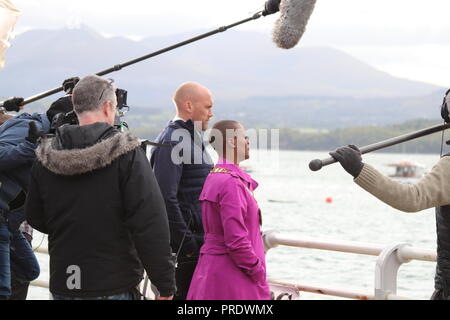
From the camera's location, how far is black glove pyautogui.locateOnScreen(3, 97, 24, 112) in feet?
17.1

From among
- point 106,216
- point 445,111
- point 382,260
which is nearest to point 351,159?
point 445,111

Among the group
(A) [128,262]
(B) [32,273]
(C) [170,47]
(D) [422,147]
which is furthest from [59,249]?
(D) [422,147]

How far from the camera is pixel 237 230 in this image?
13.9 ft

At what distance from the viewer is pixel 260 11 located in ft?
14.9

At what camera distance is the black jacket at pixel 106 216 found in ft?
12.1

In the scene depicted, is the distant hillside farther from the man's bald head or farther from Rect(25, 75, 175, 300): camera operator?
Rect(25, 75, 175, 300): camera operator

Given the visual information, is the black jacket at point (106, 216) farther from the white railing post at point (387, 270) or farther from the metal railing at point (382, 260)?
the white railing post at point (387, 270)

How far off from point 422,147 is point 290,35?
122633 mm

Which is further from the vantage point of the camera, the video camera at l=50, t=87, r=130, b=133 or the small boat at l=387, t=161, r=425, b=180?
the small boat at l=387, t=161, r=425, b=180

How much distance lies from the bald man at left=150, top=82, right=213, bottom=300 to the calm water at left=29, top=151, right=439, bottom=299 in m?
0.39

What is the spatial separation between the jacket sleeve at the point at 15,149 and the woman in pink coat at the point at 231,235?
930 millimetres

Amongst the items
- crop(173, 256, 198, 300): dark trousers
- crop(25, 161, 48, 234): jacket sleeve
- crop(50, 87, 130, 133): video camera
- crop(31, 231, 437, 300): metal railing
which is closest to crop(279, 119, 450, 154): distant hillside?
crop(31, 231, 437, 300): metal railing

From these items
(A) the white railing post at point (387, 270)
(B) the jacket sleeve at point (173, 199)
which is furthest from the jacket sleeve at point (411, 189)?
(A) the white railing post at point (387, 270)

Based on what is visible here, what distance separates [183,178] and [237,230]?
94cm
